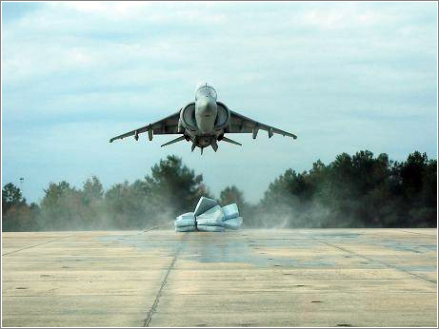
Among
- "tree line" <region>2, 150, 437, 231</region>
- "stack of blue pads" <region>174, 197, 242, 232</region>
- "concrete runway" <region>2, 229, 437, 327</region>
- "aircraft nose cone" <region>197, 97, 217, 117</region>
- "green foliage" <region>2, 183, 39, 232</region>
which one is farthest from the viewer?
"green foliage" <region>2, 183, 39, 232</region>

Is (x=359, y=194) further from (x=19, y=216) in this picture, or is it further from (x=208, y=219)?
(x=19, y=216)

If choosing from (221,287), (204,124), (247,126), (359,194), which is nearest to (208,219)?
(204,124)

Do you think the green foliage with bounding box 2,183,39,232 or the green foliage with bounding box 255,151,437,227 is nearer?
the green foliage with bounding box 255,151,437,227

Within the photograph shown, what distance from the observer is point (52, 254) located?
808 inches

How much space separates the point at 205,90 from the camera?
33781 mm

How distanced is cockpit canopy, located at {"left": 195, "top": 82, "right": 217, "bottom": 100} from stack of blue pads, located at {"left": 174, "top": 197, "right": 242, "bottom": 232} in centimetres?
472

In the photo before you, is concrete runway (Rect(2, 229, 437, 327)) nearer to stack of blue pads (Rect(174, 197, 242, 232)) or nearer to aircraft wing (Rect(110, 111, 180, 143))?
stack of blue pads (Rect(174, 197, 242, 232))

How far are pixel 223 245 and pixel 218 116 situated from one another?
12.6m

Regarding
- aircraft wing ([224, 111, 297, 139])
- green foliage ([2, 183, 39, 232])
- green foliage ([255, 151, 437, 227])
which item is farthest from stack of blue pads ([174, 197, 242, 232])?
green foliage ([2, 183, 39, 232])

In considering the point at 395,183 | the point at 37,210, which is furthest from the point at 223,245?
the point at 37,210

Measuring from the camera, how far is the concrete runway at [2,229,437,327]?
980 centimetres

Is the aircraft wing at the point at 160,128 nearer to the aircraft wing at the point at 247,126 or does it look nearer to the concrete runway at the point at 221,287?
the aircraft wing at the point at 247,126

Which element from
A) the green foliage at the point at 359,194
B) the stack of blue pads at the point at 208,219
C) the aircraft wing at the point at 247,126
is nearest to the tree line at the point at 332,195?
the green foliage at the point at 359,194

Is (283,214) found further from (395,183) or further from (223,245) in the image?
(223,245)
